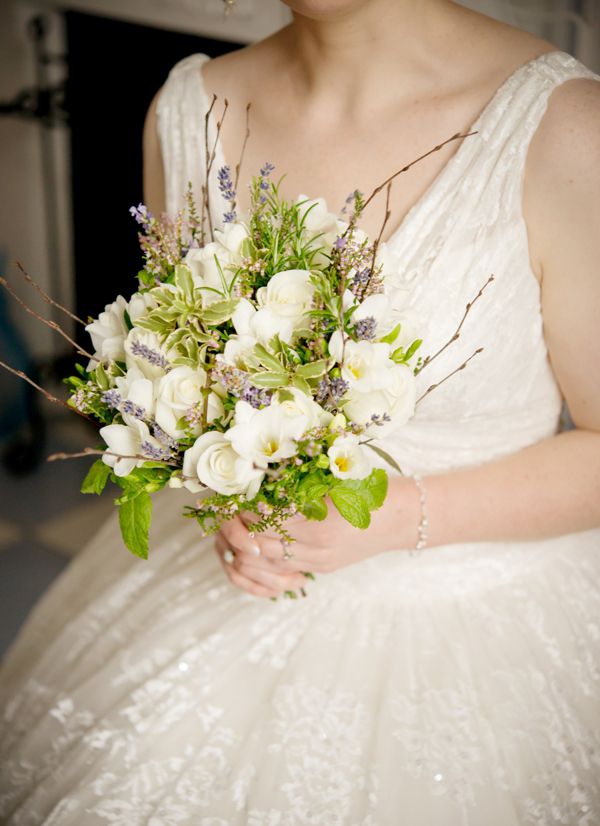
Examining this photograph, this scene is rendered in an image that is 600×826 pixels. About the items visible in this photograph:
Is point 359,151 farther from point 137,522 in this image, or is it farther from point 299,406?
point 137,522

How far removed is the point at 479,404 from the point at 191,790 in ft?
2.57

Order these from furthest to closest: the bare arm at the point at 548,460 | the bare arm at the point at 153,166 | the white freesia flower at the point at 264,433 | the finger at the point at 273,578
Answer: the bare arm at the point at 153,166 → the finger at the point at 273,578 → the bare arm at the point at 548,460 → the white freesia flower at the point at 264,433

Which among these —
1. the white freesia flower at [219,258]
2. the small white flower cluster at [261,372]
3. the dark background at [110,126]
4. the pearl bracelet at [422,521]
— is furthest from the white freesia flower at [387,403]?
the dark background at [110,126]

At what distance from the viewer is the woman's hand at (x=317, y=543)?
1.06 m

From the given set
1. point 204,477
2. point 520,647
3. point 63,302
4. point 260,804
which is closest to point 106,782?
point 260,804

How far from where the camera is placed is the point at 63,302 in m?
4.18

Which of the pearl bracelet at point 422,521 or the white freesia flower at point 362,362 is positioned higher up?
the white freesia flower at point 362,362

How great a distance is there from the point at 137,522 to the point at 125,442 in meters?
0.11

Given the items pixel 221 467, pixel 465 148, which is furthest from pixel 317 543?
pixel 465 148

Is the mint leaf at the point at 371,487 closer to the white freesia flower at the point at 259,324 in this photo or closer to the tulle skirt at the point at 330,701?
the white freesia flower at the point at 259,324

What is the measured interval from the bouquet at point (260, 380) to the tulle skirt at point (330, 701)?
37 cm

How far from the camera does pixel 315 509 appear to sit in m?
0.84

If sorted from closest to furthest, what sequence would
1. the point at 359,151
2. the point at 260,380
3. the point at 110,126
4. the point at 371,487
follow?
the point at 260,380 → the point at 371,487 → the point at 359,151 → the point at 110,126

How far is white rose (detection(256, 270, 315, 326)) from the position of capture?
79cm
